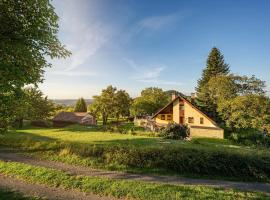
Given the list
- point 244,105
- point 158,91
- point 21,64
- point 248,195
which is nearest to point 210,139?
point 244,105

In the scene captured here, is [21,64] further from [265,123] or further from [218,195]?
[265,123]

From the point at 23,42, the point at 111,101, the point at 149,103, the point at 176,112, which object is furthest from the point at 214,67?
the point at 23,42

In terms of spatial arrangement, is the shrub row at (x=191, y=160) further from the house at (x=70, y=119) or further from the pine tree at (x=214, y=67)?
the pine tree at (x=214, y=67)

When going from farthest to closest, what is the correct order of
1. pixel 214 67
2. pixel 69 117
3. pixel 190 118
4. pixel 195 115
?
pixel 214 67, pixel 69 117, pixel 190 118, pixel 195 115

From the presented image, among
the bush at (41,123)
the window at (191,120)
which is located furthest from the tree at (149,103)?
the bush at (41,123)

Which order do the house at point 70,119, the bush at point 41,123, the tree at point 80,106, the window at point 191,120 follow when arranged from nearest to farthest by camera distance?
the window at point 191,120 < the bush at point 41,123 < the house at point 70,119 < the tree at point 80,106

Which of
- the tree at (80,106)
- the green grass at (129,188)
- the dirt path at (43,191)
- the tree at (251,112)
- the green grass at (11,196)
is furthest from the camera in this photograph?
the tree at (80,106)

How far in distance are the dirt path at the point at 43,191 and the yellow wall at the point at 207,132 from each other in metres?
31.8

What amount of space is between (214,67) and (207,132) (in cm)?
3358

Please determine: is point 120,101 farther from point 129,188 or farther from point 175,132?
point 129,188

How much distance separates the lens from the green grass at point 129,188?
926 cm

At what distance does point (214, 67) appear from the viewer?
6550 cm

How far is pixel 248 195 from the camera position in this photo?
386 inches

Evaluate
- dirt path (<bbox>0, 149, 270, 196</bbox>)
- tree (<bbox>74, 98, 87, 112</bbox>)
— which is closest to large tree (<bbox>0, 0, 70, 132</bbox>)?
dirt path (<bbox>0, 149, 270, 196</bbox>)
